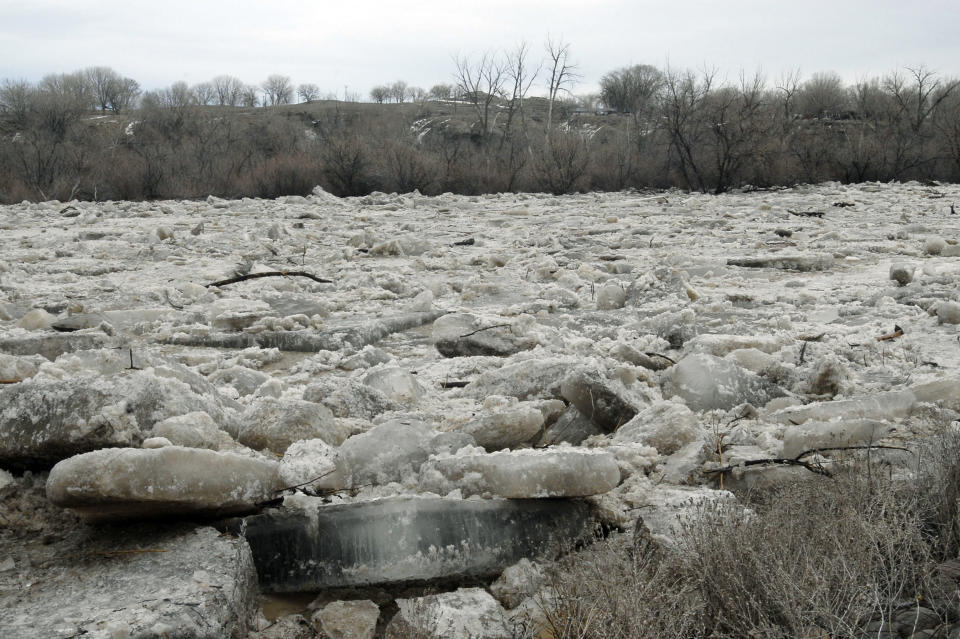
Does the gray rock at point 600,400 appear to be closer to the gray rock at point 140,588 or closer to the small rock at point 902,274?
the gray rock at point 140,588

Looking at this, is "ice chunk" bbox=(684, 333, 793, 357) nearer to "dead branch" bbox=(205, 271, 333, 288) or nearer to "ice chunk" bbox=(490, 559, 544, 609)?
"ice chunk" bbox=(490, 559, 544, 609)

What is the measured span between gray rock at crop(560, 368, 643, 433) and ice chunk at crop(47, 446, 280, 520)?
102cm

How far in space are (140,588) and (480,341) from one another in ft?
6.54

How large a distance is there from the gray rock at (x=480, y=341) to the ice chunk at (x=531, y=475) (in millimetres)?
1395

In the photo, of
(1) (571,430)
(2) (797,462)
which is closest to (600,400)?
(1) (571,430)

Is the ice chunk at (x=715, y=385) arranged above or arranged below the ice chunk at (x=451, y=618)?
above

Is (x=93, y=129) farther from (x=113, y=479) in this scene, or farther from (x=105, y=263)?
(x=113, y=479)

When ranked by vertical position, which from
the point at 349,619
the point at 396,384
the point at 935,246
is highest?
the point at 935,246

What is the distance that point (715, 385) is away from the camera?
2.37 metres

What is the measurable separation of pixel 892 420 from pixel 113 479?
192 centimetres

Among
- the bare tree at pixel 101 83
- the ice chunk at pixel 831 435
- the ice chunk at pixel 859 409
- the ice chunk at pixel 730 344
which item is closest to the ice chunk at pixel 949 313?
the ice chunk at pixel 730 344

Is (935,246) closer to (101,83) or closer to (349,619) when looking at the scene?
(349,619)

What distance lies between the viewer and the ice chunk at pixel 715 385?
2344 mm

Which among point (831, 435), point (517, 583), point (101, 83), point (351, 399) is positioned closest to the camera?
point (517, 583)
